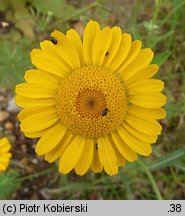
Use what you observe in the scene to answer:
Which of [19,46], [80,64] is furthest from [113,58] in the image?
[19,46]

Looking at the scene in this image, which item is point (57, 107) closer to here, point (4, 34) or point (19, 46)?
point (19, 46)

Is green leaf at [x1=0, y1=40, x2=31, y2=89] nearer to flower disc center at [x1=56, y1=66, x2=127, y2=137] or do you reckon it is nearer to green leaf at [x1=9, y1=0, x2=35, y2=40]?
green leaf at [x1=9, y1=0, x2=35, y2=40]

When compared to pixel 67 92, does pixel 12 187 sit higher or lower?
lower

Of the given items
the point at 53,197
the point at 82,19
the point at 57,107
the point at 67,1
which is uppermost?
the point at 67,1

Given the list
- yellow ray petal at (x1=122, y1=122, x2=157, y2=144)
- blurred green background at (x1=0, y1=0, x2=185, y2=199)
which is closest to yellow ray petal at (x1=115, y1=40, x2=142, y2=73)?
yellow ray petal at (x1=122, y1=122, x2=157, y2=144)

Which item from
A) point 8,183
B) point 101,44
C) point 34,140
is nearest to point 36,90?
point 101,44
